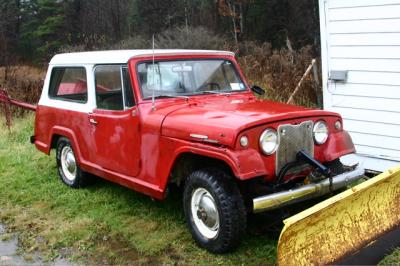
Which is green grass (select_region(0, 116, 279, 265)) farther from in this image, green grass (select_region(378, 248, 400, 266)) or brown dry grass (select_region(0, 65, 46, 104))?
brown dry grass (select_region(0, 65, 46, 104))

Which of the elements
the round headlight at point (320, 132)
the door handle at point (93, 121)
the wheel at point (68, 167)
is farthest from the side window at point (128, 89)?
the round headlight at point (320, 132)

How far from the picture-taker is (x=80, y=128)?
586cm

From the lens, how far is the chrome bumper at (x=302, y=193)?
3.83 metres

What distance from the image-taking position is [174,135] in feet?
14.6

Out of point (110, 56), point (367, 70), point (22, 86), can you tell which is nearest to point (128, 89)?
point (110, 56)

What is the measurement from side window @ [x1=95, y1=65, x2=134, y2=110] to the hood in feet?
2.38

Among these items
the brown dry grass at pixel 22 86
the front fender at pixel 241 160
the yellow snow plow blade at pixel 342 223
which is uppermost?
the brown dry grass at pixel 22 86

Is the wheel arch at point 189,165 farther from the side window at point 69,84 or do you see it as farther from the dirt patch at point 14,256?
the side window at point 69,84

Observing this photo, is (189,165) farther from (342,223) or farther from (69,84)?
(69,84)

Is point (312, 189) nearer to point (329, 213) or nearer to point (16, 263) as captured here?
point (329, 213)

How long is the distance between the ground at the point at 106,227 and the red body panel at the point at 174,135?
0.42 metres

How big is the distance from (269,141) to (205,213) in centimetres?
86

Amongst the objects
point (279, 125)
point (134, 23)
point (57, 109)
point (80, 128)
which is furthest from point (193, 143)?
point (134, 23)

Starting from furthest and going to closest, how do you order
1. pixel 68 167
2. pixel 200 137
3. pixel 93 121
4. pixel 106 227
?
pixel 68 167 < pixel 93 121 < pixel 106 227 < pixel 200 137
